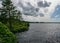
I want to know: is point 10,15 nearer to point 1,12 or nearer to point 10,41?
point 1,12

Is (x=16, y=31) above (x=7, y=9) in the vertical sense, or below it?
below

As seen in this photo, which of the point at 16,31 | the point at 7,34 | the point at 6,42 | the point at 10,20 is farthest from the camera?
the point at 10,20

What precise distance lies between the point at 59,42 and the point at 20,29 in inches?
1215

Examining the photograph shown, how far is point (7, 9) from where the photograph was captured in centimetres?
7100

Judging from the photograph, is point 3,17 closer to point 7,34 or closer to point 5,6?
point 5,6

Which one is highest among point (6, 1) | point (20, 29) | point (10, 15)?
point (6, 1)

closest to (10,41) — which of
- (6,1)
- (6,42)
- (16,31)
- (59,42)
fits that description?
(6,42)

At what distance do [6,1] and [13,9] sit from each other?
11.6 ft

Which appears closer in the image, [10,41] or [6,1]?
[10,41]

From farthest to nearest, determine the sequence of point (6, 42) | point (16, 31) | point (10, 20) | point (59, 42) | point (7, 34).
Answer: point (10, 20) < point (16, 31) < point (59, 42) < point (7, 34) < point (6, 42)

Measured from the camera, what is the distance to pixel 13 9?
72.7 meters

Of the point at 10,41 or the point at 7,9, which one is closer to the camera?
the point at 10,41

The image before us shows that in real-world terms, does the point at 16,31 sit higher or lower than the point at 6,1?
lower

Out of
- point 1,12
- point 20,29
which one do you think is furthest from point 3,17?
point 20,29
